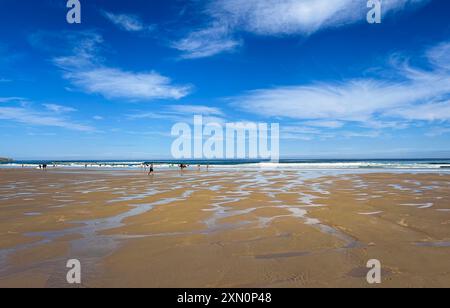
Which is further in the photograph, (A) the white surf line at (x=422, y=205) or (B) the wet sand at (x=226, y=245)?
(A) the white surf line at (x=422, y=205)

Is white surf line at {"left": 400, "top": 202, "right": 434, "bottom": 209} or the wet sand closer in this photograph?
the wet sand

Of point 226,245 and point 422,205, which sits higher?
point 422,205

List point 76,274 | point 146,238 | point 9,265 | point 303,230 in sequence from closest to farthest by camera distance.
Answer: point 76,274 < point 9,265 < point 146,238 < point 303,230

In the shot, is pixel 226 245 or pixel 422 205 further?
pixel 422 205

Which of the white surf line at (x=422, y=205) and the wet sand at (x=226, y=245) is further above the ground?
the white surf line at (x=422, y=205)

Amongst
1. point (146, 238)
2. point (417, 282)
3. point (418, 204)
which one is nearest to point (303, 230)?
point (417, 282)

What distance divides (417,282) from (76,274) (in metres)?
5.20

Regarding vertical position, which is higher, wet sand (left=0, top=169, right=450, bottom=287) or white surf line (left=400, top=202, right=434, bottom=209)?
white surf line (left=400, top=202, right=434, bottom=209)

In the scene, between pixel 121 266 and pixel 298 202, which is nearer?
pixel 121 266
